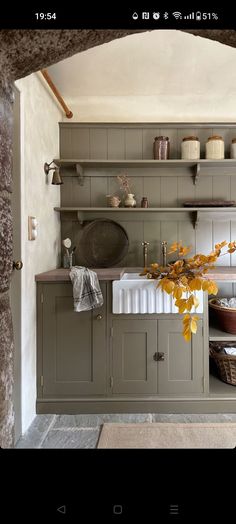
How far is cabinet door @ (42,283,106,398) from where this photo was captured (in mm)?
1727

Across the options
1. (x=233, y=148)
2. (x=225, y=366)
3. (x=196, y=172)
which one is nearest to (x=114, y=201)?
(x=196, y=172)

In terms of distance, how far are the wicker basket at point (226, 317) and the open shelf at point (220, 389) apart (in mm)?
343

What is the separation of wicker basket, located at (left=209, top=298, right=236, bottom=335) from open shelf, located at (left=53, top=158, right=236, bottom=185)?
100 cm

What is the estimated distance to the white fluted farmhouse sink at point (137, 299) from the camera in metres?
1.69

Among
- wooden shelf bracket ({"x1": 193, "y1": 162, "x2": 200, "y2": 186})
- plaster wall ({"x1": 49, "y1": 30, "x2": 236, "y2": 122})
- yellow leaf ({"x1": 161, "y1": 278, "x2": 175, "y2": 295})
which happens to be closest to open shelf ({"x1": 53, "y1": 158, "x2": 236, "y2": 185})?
wooden shelf bracket ({"x1": 193, "y1": 162, "x2": 200, "y2": 186})

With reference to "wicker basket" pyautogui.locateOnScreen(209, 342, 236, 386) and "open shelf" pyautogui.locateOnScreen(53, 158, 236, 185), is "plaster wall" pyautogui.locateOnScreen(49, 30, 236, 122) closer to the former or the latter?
"open shelf" pyautogui.locateOnScreen(53, 158, 236, 185)

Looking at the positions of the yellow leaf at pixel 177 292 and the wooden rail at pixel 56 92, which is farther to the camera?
the wooden rail at pixel 56 92

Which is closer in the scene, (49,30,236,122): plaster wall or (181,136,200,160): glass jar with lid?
(49,30,236,122): plaster wall

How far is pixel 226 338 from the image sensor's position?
5.75 ft

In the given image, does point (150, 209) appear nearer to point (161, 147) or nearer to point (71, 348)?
point (161, 147)

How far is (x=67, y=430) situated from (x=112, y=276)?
33.5 inches
